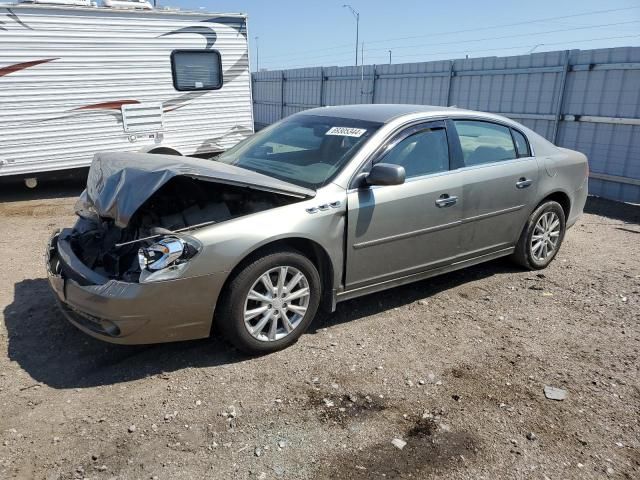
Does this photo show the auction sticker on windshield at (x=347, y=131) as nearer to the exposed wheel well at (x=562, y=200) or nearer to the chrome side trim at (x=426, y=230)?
the chrome side trim at (x=426, y=230)

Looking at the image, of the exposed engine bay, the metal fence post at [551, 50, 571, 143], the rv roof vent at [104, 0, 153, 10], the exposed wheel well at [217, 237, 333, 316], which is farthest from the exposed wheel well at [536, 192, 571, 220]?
the rv roof vent at [104, 0, 153, 10]

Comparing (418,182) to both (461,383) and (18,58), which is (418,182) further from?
(18,58)

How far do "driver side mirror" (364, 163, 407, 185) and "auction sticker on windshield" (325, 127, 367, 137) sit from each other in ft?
1.59

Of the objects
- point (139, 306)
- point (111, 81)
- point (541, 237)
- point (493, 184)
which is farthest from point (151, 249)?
point (111, 81)

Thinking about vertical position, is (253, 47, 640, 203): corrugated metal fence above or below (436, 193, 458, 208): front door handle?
above

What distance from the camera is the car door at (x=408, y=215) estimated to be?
150 inches

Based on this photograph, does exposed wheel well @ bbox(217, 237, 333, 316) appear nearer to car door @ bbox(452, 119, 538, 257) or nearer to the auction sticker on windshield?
the auction sticker on windshield

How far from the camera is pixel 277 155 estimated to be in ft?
14.4

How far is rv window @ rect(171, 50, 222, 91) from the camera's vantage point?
920 centimetres

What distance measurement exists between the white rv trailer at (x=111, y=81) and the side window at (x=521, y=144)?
6184mm

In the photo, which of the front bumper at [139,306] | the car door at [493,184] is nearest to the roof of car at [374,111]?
the car door at [493,184]

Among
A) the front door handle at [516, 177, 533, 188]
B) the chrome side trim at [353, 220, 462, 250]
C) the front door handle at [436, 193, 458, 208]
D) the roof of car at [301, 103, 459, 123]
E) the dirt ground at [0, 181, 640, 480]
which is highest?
the roof of car at [301, 103, 459, 123]

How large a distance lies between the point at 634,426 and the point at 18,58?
29.2ft

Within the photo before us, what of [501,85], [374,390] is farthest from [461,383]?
[501,85]
